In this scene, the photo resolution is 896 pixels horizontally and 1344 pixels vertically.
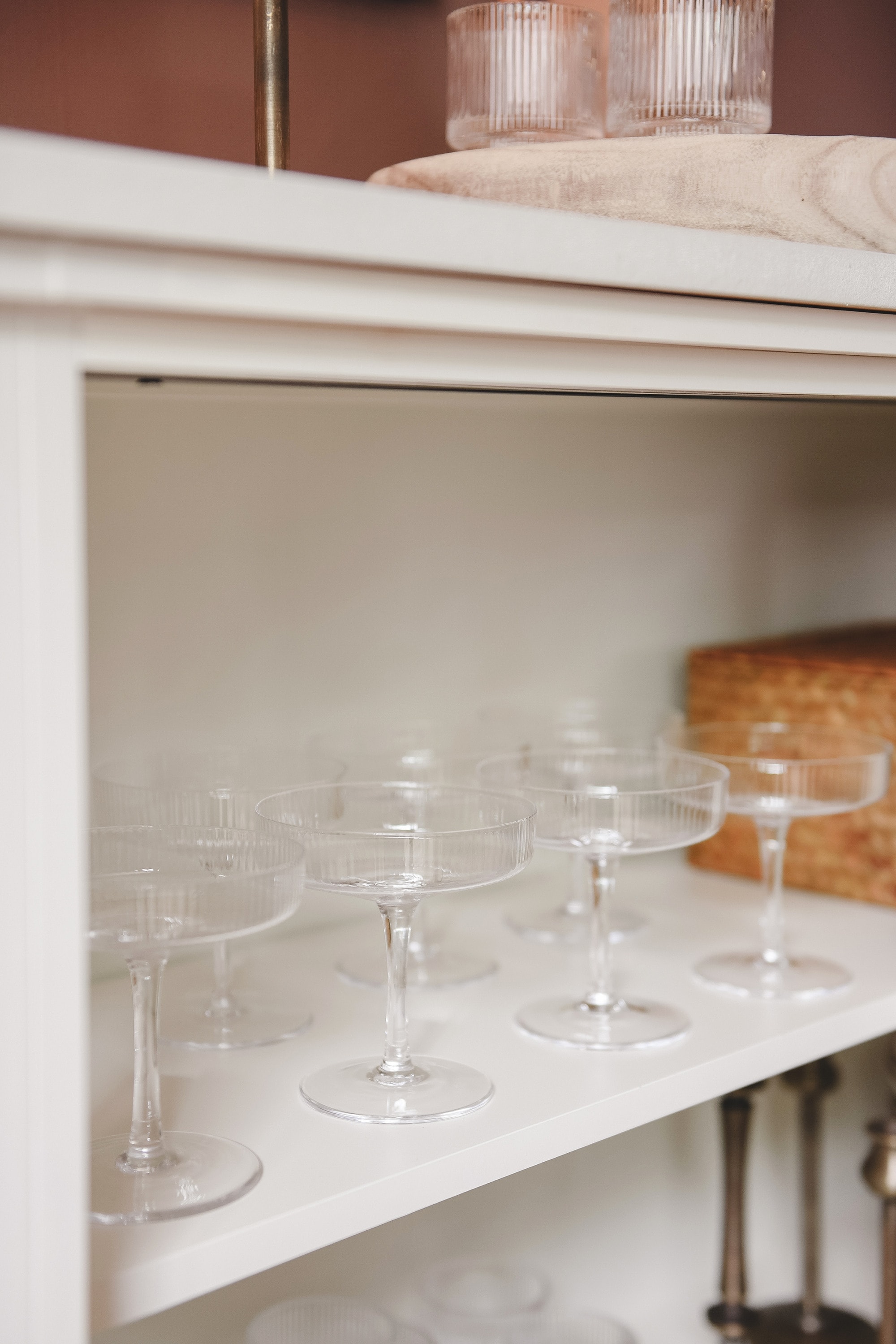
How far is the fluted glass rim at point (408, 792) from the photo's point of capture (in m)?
0.66

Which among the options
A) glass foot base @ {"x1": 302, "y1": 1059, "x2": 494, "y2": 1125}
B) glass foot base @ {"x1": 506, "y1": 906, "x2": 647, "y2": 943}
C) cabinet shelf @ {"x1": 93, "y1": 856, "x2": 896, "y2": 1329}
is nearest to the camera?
cabinet shelf @ {"x1": 93, "y1": 856, "x2": 896, "y2": 1329}

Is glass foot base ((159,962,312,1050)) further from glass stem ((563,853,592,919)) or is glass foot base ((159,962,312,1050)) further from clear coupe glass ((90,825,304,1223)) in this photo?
glass stem ((563,853,592,919))

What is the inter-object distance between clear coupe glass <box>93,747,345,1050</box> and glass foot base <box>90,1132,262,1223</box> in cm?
14

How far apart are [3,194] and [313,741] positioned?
577 millimetres

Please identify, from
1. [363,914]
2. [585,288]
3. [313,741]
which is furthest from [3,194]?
[363,914]

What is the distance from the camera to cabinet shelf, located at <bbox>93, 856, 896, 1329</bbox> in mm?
567

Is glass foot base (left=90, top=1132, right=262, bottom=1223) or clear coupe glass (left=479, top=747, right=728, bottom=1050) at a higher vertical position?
clear coupe glass (left=479, top=747, right=728, bottom=1050)

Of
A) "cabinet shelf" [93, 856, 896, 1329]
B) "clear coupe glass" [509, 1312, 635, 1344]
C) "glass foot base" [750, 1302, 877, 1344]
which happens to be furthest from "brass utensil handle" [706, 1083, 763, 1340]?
"cabinet shelf" [93, 856, 896, 1329]

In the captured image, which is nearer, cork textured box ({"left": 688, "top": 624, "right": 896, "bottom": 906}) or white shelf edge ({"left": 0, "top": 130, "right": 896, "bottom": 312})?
white shelf edge ({"left": 0, "top": 130, "right": 896, "bottom": 312})

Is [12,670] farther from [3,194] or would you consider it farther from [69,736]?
[3,194]

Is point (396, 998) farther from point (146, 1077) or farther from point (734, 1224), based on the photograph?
point (734, 1224)

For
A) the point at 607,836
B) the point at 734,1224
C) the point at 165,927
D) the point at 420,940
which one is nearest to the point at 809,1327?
the point at 734,1224

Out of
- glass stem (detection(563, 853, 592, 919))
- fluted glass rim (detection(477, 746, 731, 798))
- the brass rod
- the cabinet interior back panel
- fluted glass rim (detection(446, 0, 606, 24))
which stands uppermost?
fluted glass rim (detection(446, 0, 606, 24))

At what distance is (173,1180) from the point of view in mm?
604
